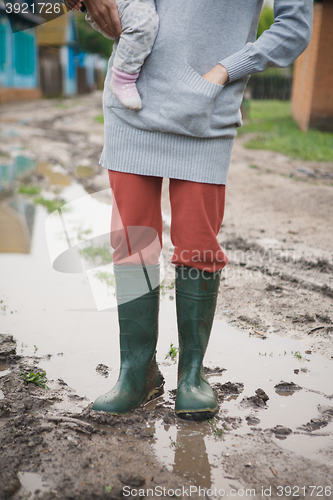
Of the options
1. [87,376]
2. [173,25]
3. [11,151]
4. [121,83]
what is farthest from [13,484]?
[11,151]

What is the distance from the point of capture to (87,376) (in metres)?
1.84

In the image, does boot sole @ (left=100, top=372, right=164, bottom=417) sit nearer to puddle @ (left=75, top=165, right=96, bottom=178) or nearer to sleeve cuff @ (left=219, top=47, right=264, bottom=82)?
sleeve cuff @ (left=219, top=47, right=264, bottom=82)

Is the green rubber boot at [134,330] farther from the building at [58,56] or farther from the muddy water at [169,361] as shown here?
the building at [58,56]

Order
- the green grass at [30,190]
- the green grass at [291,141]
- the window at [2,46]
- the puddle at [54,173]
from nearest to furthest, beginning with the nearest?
1. the green grass at [30,190]
2. the puddle at [54,173]
3. the green grass at [291,141]
4. the window at [2,46]

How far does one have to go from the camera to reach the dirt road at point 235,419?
127 centimetres

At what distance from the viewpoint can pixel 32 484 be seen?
1240 millimetres

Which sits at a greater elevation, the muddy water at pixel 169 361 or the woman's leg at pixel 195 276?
the woman's leg at pixel 195 276

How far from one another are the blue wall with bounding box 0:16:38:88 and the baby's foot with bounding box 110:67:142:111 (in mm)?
17060

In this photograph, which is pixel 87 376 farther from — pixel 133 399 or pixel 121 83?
pixel 121 83

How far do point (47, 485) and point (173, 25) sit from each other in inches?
52.3

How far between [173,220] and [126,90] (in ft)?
1.40

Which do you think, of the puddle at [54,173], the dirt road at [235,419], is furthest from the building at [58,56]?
the dirt road at [235,419]

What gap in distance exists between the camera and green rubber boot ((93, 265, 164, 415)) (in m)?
1.57

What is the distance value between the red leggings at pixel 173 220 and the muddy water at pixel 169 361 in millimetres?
525
